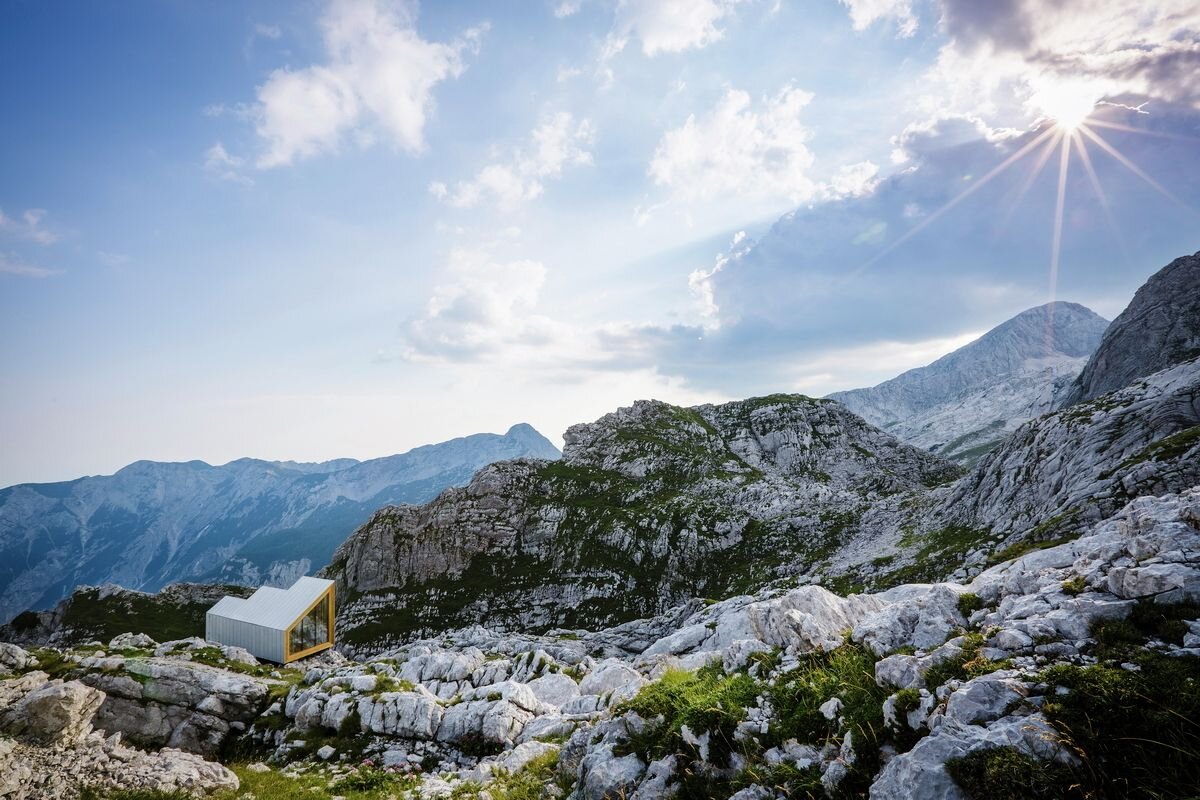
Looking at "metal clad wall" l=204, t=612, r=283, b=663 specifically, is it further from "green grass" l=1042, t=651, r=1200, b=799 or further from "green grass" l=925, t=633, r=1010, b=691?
"green grass" l=1042, t=651, r=1200, b=799

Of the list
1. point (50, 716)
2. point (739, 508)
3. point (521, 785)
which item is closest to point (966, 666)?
point (521, 785)

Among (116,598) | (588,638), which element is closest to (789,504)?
(588,638)

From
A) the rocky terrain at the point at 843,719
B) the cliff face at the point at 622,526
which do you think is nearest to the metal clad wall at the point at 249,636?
the rocky terrain at the point at 843,719

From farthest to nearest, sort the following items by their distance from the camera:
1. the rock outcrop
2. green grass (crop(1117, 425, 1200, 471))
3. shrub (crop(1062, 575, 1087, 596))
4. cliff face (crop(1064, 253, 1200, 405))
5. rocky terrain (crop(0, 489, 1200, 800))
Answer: cliff face (crop(1064, 253, 1200, 405)), green grass (crop(1117, 425, 1200, 471)), the rock outcrop, shrub (crop(1062, 575, 1087, 596)), rocky terrain (crop(0, 489, 1200, 800))

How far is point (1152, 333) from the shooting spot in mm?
126750

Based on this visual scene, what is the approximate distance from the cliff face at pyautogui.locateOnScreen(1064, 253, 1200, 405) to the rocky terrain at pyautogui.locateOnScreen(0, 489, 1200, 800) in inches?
6399

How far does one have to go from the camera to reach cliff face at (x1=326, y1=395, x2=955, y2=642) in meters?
90.8

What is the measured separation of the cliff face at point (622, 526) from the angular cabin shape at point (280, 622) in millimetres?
44753

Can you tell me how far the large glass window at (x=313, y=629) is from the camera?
1929 inches

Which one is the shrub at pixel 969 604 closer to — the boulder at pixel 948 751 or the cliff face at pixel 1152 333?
the boulder at pixel 948 751

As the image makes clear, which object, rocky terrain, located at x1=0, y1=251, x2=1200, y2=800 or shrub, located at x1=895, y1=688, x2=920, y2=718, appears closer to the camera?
rocky terrain, located at x1=0, y1=251, x2=1200, y2=800

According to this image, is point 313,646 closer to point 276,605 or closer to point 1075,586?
point 276,605

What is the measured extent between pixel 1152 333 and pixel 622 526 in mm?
153131

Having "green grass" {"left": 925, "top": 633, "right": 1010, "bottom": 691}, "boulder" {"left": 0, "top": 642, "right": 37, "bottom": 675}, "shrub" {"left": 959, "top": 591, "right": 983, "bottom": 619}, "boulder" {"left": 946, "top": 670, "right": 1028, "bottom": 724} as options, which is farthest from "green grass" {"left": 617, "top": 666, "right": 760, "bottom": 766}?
Result: "boulder" {"left": 0, "top": 642, "right": 37, "bottom": 675}
